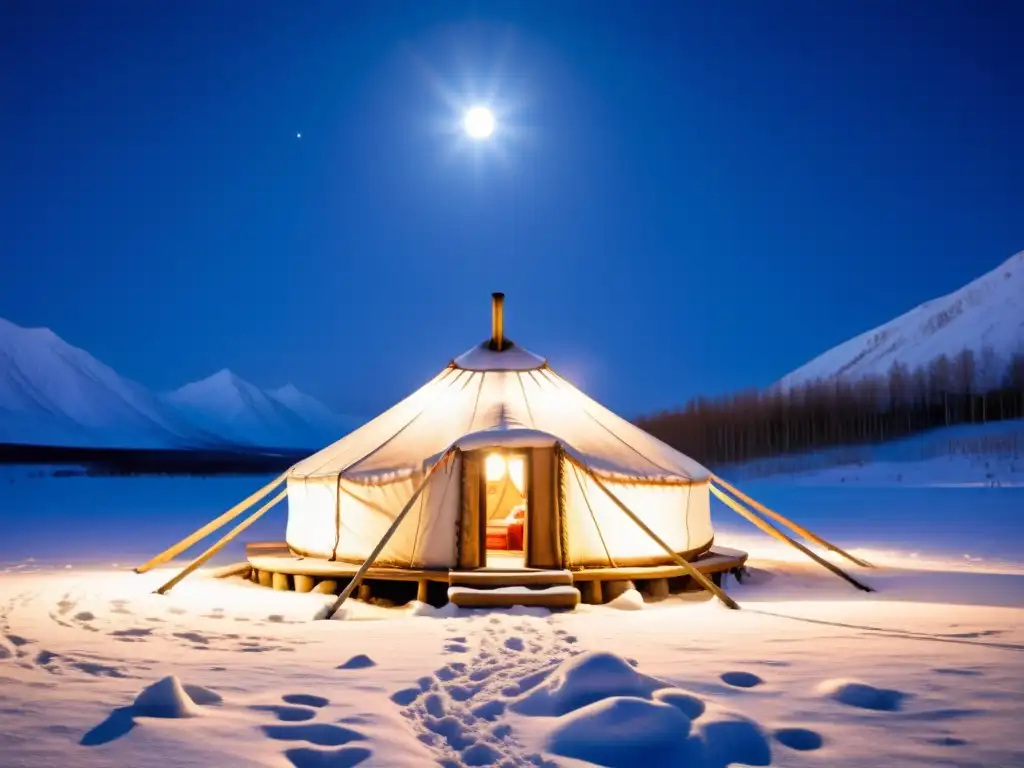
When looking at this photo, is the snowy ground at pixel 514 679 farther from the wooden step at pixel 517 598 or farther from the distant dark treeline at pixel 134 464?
the distant dark treeline at pixel 134 464

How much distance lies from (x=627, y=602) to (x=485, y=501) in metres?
1.40

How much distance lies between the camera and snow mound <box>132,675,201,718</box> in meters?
4.02

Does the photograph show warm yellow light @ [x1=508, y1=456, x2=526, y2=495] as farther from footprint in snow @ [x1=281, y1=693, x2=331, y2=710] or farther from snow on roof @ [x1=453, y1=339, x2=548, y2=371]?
footprint in snow @ [x1=281, y1=693, x2=331, y2=710]

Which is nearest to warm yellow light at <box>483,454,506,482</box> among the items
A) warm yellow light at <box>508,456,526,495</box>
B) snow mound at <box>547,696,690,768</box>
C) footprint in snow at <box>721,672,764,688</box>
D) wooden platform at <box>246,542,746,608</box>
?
warm yellow light at <box>508,456,526,495</box>

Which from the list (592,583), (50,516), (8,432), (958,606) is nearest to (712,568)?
(592,583)

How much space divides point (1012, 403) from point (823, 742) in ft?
166

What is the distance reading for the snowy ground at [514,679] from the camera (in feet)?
12.1

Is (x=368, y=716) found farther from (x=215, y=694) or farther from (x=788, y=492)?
(x=788, y=492)

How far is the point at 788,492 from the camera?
97.7 feet

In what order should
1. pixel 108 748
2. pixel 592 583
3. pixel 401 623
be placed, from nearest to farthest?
pixel 108 748 → pixel 401 623 → pixel 592 583

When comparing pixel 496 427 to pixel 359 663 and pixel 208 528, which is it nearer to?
pixel 208 528

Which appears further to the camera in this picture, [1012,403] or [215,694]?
[1012,403]

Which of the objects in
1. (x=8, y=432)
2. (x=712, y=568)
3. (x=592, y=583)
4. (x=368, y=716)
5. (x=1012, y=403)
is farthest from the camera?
(x=8, y=432)

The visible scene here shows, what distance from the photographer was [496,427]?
28.4ft
